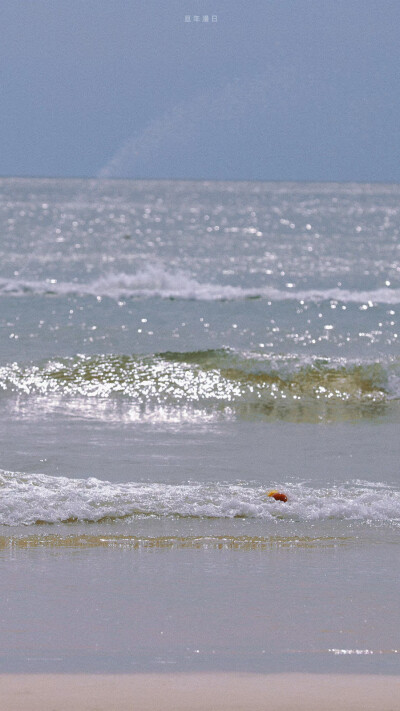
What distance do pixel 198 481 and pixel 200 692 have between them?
12.7 feet

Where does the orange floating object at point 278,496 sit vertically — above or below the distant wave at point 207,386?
below

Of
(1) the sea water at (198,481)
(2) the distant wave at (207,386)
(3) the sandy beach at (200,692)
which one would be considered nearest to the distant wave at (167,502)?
(1) the sea water at (198,481)

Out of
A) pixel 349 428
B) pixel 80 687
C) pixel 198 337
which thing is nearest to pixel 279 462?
pixel 349 428

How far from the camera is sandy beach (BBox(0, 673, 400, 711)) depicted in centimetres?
356

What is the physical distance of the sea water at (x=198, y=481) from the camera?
14.2 feet

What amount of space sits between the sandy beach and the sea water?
0.13 metres

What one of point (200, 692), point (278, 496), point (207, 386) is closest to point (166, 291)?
point (207, 386)

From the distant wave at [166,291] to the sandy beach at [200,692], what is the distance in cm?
1890

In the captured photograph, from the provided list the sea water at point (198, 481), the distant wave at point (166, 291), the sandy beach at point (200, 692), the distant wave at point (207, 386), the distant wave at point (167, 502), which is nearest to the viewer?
the sandy beach at point (200, 692)

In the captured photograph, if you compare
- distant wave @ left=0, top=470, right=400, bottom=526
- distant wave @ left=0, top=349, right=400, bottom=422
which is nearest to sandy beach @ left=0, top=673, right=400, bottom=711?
distant wave @ left=0, top=470, right=400, bottom=526

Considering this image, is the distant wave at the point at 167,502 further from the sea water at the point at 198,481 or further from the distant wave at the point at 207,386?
the distant wave at the point at 207,386

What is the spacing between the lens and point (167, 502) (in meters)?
6.70

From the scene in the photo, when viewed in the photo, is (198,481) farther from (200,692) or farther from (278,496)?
(200,692)

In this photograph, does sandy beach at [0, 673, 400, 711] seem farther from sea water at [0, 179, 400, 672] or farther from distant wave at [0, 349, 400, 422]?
distant wave at [0, 349, 400, 422]
